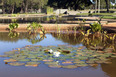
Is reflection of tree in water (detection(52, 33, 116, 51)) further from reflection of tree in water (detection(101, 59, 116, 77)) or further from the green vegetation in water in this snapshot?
the green vegetation in water

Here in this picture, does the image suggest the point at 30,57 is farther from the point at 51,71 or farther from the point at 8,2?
the point at 8,2

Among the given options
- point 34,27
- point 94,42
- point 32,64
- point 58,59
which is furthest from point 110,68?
point 34,27

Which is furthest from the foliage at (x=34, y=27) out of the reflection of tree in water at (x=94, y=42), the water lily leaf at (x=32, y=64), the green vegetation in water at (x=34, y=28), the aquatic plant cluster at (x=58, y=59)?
the water lily leaf at (x=32, y=64)

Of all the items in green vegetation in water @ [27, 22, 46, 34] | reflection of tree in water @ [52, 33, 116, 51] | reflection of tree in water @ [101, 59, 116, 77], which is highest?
green vegetation in water @ [27, 22, 46, 34]

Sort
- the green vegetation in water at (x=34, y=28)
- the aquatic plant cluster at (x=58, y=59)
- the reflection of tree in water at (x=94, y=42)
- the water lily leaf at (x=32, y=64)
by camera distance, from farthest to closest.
A: the green vegetation in water at (x=34, y=28) → the reflection of tree in water at (x=94, y=42) → the aquatic plant cluster at (x=58, y=59) → the water lily leaf at (x=32, y=64)

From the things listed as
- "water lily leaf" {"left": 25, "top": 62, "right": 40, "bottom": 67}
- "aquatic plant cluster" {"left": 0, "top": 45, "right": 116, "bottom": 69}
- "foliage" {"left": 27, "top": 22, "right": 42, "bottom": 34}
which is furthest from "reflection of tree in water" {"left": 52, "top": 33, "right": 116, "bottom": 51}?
"water lily leaf" {"left": 25, "top": 62, "right": 40, "bottom": 67}

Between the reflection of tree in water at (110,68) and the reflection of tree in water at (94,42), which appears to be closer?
the reflection of tree in water at (110,68)

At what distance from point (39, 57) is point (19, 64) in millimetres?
1065

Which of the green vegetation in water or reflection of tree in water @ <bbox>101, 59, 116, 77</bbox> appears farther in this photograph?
the green vegetation in water

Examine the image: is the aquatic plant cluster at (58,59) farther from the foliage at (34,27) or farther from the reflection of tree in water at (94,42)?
the foliage at (34,27)

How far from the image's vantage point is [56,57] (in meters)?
7.67

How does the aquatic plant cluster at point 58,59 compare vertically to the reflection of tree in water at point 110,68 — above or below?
above

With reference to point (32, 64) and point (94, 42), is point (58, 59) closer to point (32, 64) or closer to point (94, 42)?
point (32, 64)

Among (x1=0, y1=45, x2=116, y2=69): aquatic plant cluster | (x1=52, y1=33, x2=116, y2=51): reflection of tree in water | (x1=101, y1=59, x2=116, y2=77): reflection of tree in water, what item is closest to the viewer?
(x1=101, y1=59, x2=116, y2=77): reflection of tree in water
